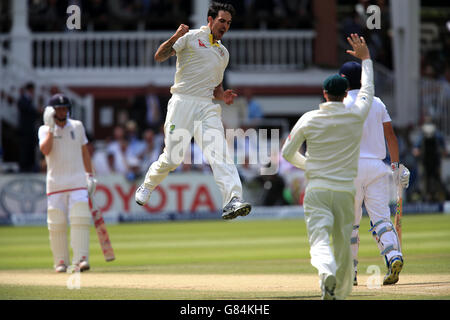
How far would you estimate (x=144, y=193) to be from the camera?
9438mm

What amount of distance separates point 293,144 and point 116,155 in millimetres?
14273

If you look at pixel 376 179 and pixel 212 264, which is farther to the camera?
pixel 212 264

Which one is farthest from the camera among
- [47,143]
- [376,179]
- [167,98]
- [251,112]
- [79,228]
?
[167,98]

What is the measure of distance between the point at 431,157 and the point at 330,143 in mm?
15449

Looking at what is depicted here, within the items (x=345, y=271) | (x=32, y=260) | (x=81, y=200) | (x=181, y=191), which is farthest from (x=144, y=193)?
(x=181, y=191)

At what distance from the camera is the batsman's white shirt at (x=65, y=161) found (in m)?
10.7

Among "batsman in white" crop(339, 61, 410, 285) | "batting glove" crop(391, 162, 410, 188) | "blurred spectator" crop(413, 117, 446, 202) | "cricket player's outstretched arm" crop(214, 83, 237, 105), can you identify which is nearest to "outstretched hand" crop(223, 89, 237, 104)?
"cricket player's outstretched arm" crop(214, 83, 237, 105)

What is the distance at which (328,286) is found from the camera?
6.72 metres

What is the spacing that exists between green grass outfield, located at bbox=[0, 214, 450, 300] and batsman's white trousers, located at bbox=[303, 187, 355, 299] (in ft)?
1.92

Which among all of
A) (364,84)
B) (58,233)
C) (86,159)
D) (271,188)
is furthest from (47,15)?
(364,84)

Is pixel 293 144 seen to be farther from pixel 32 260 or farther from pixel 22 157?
pixel 22 157

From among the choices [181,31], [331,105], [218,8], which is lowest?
[331,105]

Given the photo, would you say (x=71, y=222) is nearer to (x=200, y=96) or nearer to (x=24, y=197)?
(x=200, y=96)
